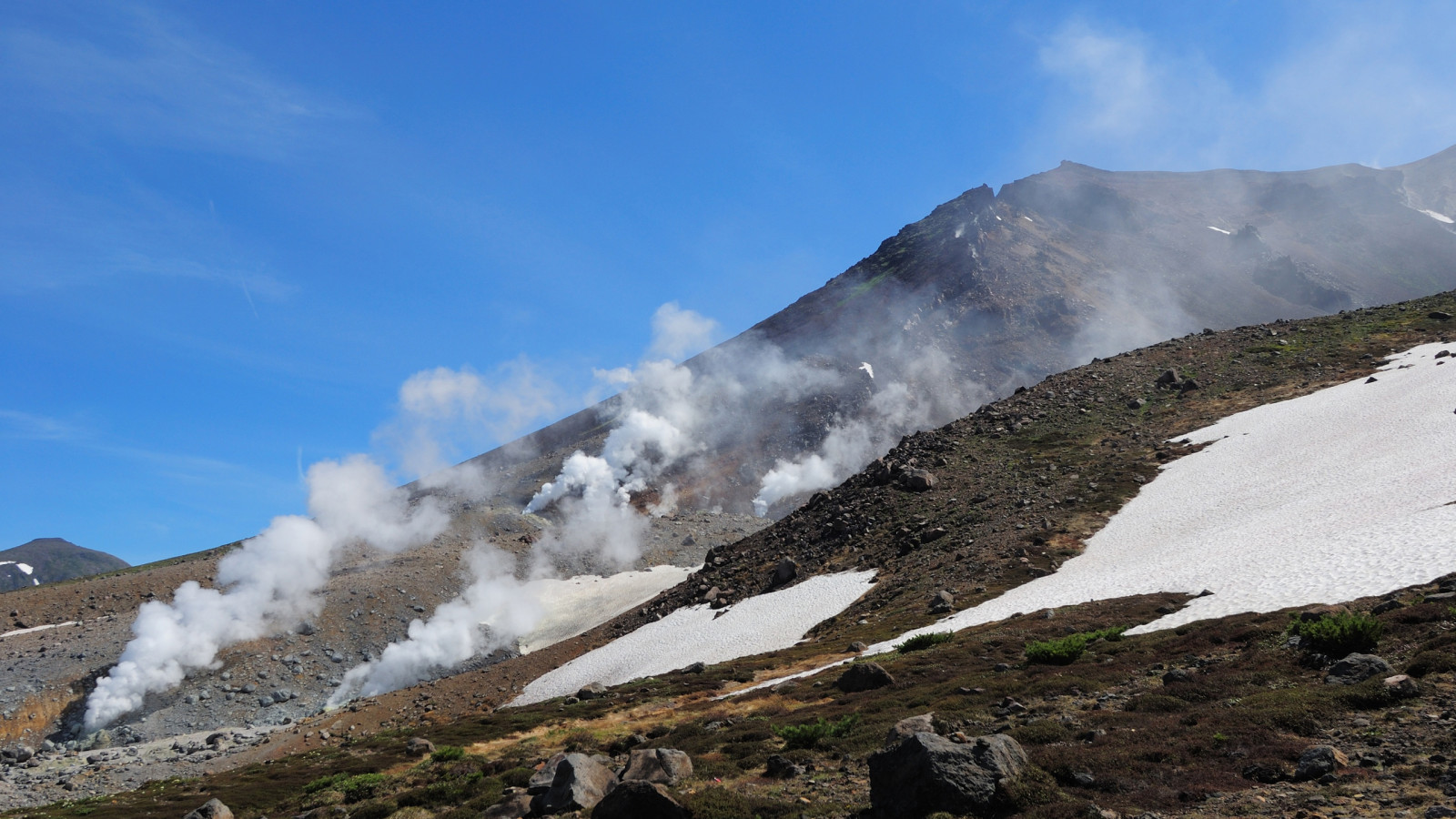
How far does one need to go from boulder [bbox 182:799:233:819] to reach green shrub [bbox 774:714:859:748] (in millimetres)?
16159

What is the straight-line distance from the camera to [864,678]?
25.0m

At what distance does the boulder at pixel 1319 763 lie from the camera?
1037 centimetres

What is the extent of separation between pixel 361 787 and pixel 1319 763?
22.3 m

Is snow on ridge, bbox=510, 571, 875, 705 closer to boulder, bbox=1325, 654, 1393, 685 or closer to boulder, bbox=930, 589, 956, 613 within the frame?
boulder, bbox=930, 589, 956, 613

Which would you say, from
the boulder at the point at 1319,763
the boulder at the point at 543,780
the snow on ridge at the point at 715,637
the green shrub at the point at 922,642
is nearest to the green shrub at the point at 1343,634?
the boulder at the point at 1319,763

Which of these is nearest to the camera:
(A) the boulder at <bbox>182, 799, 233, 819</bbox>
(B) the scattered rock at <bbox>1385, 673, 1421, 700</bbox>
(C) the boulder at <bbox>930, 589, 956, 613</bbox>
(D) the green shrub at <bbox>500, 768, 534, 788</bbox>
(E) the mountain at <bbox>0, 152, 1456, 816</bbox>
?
(B) the scattered rock at <bbox>1385, 673, 1421, 700</bbox>

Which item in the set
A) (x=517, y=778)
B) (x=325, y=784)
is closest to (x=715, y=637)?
(x=325, y=784)

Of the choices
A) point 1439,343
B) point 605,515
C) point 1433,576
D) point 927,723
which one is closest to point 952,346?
point 605,515

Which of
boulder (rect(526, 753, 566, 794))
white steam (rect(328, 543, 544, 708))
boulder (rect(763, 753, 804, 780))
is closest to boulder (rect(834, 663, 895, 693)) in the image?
boulder (rect(763, 753, 804, 780))

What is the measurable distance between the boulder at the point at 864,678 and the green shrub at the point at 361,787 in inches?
583

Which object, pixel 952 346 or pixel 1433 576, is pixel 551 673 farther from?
pixel 952 346

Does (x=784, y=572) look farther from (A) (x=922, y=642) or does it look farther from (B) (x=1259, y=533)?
(B) (x=1259, y=533)

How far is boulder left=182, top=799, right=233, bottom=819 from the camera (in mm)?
20681

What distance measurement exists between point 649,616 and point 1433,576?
164 ft
